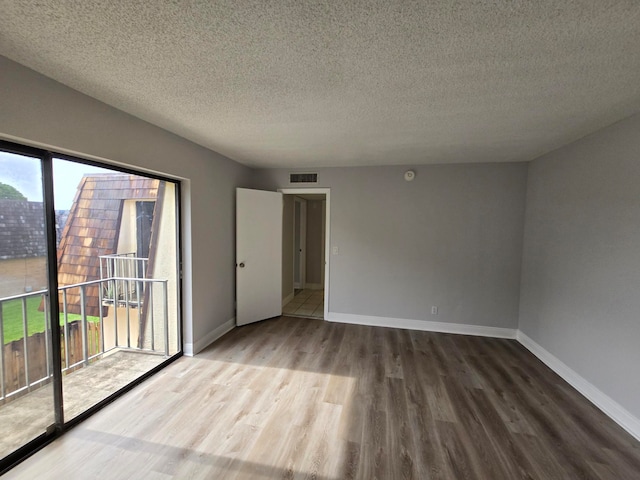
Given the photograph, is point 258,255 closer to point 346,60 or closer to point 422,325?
point 422,325

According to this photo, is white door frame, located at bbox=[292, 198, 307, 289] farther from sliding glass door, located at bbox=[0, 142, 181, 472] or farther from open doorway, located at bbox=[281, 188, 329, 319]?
sliding glass door, located at bbox=[0, 142, 181, 472]

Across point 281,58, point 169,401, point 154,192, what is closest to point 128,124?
point 154,192

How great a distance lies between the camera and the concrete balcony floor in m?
1.76

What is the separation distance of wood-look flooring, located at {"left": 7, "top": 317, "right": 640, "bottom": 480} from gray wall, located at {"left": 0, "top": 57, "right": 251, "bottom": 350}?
2.55ft

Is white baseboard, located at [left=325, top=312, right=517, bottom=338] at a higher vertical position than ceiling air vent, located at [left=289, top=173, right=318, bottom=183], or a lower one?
lower

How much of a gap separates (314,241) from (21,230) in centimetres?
511

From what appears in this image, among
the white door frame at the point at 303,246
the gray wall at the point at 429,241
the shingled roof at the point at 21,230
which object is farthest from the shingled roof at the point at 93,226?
the white door frame at the point at 303,246

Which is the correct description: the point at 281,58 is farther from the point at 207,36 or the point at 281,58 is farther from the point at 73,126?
the point at 73,126

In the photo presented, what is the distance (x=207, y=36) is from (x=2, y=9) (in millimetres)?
777

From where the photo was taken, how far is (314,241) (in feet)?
21.2

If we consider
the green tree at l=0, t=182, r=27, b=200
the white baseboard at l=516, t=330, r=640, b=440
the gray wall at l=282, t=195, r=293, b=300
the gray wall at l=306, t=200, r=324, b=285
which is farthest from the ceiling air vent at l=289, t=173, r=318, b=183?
the white baseboard at l=516, t=330, r=640, b=440

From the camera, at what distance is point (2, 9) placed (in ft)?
3.58

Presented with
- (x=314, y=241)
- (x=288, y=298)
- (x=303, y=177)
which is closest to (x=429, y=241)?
(x=303, y=177)

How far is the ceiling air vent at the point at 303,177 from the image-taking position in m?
4.16
